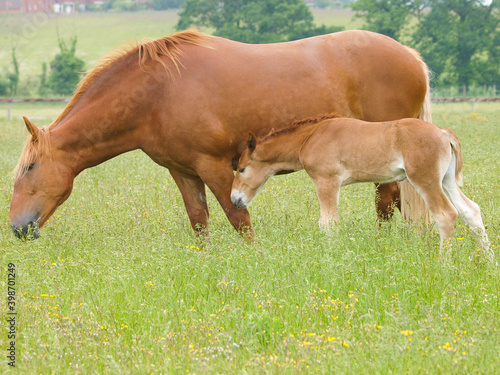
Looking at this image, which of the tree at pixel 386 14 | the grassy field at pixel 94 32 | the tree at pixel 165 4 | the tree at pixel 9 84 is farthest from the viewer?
the tree at pixel 165 4

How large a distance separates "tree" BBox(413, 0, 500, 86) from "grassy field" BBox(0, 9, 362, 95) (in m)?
7.70

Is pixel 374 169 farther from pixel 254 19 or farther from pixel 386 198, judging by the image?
pixel 254 19

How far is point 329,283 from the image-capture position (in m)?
4.20

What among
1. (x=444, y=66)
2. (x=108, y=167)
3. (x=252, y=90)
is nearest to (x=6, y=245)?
(x=252, y=90)

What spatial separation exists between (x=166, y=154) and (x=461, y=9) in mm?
54088

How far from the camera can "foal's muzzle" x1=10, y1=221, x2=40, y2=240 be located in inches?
219

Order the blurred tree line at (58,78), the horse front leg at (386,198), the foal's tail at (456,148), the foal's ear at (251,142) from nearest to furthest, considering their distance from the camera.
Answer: the foal's tail at (456,148) < the foal's ear at (251,142) < the horse front leg at (386,198) < the blurred tree line at (58,78)

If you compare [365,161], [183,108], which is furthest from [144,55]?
[365,161]

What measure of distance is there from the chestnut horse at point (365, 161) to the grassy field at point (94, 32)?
46.0 m

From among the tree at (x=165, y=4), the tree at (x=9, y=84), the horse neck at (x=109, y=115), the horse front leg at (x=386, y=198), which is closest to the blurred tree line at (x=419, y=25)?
the tree at (x=9, y=84)

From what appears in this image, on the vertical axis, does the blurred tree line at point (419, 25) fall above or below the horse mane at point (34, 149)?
below

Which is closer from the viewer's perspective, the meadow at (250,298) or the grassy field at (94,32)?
the meadow at (250,298)

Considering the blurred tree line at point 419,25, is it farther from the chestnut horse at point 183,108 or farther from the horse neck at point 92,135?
the horse neck at point 92,135

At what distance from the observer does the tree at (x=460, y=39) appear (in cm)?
4969
